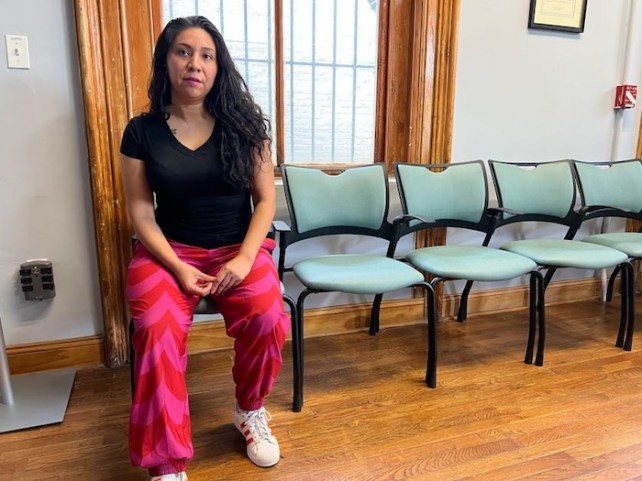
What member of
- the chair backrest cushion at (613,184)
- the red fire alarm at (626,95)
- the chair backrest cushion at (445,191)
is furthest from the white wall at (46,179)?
the red fire alarm at (626,95)

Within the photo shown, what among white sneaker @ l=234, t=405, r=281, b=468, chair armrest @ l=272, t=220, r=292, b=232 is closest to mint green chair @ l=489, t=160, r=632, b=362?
chair armrest @ l=272, t=220, r=292, b=232

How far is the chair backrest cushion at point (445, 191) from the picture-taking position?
207 centimetres

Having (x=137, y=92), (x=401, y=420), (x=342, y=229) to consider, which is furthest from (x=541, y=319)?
(x=137, y=92)

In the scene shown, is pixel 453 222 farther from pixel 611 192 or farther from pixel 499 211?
pixel 611 192

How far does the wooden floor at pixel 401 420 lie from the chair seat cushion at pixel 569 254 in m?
0.41

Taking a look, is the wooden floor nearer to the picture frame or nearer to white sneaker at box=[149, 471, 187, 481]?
white sneaker at box=[149, 471, 187, 481]

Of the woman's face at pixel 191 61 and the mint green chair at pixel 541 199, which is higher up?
the woman's face at pixel 191 61

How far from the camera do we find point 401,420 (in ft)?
5.16

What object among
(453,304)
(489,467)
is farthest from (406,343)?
(489,467)

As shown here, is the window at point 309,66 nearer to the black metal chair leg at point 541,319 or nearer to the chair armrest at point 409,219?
the chair armrest at point 409,219

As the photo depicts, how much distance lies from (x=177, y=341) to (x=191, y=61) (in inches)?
30.7

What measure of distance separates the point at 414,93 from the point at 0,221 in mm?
1724

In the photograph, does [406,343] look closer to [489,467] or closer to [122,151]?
[489,467]

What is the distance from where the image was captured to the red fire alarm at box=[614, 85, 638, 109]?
2.55 metres
